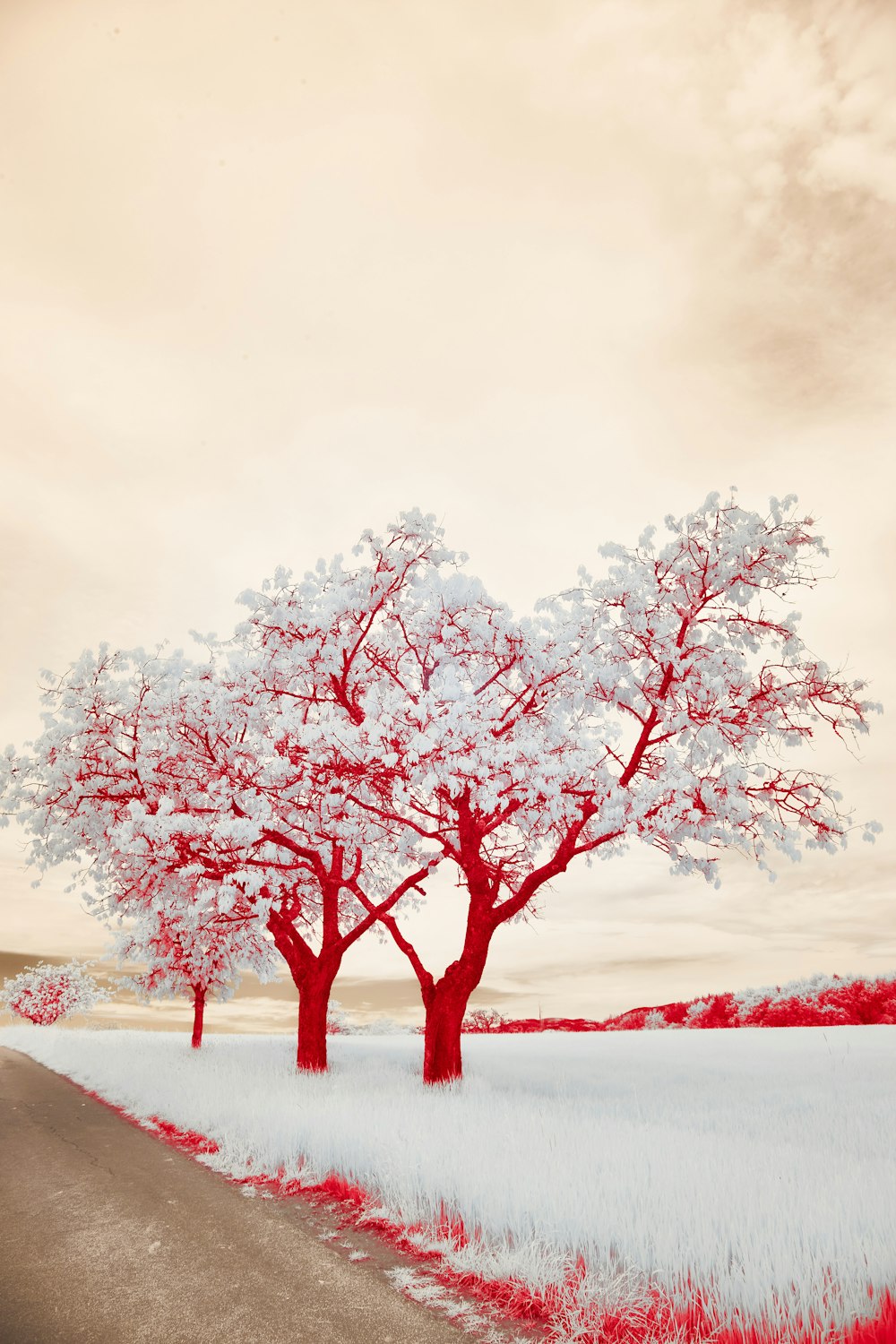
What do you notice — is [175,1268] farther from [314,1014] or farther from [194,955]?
[194,955]

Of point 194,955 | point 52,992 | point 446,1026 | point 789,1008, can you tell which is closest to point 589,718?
point 446,1026

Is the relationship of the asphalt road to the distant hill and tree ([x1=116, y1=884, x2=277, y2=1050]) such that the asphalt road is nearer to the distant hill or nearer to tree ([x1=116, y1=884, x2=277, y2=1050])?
tree ([x1=116, y1=884, x2=277, y2=1050])

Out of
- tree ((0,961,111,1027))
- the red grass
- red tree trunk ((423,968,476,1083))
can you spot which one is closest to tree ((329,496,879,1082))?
red tree trunk ((423,968,476,1083))

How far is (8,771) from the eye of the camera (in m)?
19.3

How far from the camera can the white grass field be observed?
5.58 m

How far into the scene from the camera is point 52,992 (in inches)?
2298

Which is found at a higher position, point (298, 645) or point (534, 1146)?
point (298, 645)

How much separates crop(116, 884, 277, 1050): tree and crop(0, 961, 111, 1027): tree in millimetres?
29197

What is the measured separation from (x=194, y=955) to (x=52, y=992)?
1501 inches

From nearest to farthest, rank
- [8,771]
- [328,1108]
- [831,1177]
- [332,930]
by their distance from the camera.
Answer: [831,1177]
[328,1108]
[8,771]
[332,930]

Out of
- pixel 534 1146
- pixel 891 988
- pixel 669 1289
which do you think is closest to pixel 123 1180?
pixel 534 1146

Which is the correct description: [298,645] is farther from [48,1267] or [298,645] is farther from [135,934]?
[135,934]

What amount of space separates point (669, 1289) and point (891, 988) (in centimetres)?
3859

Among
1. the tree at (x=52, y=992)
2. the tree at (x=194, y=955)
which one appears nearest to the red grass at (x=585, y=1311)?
the tree at (x=194, y=955)
